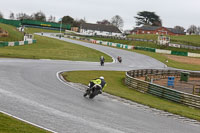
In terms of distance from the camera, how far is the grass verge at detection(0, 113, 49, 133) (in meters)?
9.98

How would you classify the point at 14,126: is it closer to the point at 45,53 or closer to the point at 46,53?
the point at 45,53

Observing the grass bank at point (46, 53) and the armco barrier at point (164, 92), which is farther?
the grass bank at point (46, 53)

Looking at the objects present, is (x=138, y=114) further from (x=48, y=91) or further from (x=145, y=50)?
(x=145, y=50)

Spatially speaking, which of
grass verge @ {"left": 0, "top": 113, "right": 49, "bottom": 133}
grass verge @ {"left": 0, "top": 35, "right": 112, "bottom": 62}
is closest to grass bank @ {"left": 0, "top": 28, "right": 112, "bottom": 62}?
grass verge @ {"left": 0, "top": 35, "right": 112, "bottom": 62}

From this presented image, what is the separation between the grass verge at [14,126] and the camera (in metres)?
9.98

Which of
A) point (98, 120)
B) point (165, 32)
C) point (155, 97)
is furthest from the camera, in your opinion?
point (165, 32)

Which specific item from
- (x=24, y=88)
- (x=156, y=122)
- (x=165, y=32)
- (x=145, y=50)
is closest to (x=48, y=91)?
(x=24, y=88)

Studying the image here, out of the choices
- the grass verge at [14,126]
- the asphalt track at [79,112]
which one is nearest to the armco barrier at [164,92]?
the asphalt track at [79,112]

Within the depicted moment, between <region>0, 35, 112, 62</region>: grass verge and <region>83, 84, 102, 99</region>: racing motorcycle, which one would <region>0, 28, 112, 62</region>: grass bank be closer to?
<region>0, 35, 112, 62</region>: grass verge

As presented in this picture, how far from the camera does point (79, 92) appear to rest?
2034cm

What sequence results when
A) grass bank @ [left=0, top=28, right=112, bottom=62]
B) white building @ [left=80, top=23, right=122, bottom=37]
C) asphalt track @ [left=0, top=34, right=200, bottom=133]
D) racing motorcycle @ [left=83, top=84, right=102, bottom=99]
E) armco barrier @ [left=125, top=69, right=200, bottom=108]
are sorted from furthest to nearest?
1. white building @ [left=80, top=23, right=122, bottom=37]
2. grass bank @ [left=0, top=28, right=112, bottom=62]
3. armco barrier @ [left=125, top=69, right=200, bottom=108]
4. racing motorcycle @ [left=83, top=84, right=102, bottom=99]
5. asphalt track @ [left=0, top=34, right=200, bottom=133]

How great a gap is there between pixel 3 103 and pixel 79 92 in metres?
7.02

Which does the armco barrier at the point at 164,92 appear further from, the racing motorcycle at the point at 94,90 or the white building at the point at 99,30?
the white building at the point at 99,30

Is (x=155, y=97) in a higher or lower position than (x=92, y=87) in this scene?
lower
